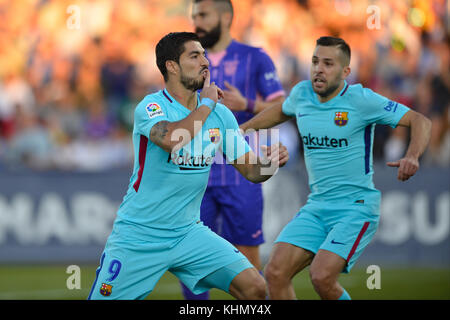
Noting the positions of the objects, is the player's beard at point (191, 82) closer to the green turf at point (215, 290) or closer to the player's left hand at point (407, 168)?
the player's left hand at point (407, 168)

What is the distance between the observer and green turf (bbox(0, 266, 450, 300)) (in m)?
9.84

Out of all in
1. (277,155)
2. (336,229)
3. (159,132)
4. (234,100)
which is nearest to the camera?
(159,132)

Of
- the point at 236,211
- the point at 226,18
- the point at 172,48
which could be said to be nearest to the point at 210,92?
the point at 172,48

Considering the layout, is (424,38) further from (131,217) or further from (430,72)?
→ (131,217)

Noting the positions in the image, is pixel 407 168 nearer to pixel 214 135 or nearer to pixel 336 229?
pixel 336 229

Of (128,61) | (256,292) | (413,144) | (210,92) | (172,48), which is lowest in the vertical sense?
(256,292)

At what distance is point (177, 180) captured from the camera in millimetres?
5762

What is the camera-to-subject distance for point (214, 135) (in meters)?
5.91

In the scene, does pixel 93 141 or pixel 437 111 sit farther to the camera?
pixel 93 141

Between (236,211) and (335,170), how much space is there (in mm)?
1247
